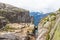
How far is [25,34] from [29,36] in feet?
3.84

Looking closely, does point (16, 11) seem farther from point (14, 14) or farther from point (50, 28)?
point (50, 28)

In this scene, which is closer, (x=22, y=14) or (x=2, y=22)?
(x=2, y=22)

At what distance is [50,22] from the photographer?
34.0 m

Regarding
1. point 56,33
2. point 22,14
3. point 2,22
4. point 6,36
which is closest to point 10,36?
point 6,36

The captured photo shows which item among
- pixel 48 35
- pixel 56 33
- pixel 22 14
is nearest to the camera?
pixel 56 33

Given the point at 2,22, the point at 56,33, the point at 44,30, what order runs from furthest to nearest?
the point at 2,22
the point at 44,30
the point at 56,33

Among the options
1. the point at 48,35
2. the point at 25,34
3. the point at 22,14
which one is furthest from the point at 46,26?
the point at 22,14

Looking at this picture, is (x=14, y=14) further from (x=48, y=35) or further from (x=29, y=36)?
(x=48, y=35)

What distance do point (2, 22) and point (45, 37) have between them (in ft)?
232

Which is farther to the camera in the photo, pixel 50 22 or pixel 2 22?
pixel 2 22

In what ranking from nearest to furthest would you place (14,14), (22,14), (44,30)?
(44,30) → (14,14) → (22,14)

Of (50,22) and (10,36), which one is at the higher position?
(50,22)

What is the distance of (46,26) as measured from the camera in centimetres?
3403

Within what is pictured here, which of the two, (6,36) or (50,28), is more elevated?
(50,28)
